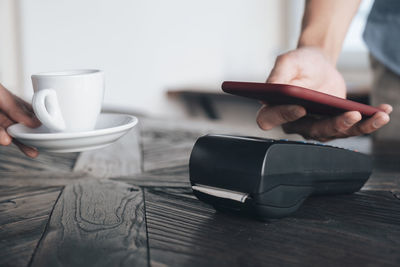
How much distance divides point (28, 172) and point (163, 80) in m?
2.35

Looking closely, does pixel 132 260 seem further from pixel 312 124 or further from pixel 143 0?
pixel 143 0

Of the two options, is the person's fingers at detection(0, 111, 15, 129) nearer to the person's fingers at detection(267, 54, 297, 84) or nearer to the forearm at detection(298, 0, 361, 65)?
the person's fingers at detection(267, 54, 297, 84)

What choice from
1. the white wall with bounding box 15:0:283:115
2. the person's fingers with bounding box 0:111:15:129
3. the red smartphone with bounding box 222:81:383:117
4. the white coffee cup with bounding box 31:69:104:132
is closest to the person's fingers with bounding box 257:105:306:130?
the red smartphone with bounding box 222:81:383:117

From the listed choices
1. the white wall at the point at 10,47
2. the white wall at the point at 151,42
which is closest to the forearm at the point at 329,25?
the white wall at the point at 151,42

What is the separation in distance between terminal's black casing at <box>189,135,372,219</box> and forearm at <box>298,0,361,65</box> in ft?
1.64

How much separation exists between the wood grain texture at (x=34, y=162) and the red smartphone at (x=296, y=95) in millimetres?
368

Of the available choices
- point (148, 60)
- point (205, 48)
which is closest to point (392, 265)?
point (148, 60)

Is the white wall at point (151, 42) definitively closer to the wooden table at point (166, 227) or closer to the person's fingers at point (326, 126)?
the person's fingers at point (326, 126)

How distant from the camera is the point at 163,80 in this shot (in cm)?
300

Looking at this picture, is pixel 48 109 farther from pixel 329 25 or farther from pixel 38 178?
pixel 329 25

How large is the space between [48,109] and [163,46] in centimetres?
243

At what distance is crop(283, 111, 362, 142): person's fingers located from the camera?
535mm

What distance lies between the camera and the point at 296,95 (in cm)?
44

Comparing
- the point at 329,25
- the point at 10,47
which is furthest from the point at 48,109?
the point at 10,47
